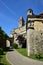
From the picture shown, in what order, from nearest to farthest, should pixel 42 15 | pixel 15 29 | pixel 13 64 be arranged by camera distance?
pixel 13 64 < pixel 42 15 < pixel 15 29

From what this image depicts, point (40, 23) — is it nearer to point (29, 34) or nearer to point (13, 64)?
point (29, 34)

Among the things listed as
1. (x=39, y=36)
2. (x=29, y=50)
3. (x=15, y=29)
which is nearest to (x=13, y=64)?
(x=29, y=50)

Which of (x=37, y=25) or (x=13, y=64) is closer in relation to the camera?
(x=13, y=64)

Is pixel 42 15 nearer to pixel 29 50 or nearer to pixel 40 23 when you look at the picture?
pixel 40 23

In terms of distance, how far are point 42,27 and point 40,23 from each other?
844 mm

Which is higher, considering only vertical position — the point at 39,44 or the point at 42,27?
the point at 42,27

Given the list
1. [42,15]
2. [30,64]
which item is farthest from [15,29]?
[30,64]

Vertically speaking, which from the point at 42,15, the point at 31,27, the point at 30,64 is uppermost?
the point at 42,15

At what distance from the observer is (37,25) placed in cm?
2745

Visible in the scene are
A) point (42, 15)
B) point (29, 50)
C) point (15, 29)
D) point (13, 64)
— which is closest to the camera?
point (13, 64)

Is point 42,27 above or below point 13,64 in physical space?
above

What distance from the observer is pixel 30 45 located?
26.0 metres

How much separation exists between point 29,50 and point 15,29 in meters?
37.1

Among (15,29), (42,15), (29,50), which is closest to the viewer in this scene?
(29,50)
